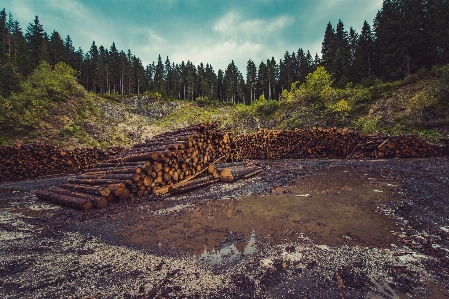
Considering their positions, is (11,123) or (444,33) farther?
(444,33)

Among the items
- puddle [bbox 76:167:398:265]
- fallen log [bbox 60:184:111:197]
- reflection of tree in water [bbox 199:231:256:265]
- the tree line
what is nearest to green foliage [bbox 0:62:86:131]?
the tree line

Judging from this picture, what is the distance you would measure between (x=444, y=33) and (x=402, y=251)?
38.8 metres

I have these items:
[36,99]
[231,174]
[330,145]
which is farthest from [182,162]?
[36,99]

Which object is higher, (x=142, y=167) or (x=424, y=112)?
(x=424, y=112)

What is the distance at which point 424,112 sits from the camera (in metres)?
16.0

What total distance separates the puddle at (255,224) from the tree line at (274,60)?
93.3 ft

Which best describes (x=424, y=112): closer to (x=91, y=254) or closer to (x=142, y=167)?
(x=142, y=167)

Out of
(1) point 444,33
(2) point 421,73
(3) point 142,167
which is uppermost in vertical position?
(1) point 444,33

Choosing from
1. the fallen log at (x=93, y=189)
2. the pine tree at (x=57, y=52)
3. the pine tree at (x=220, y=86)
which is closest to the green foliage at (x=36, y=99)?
the fallen log at (x=93, y=189)

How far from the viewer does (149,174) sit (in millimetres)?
6043

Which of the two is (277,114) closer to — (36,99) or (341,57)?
(341,57)

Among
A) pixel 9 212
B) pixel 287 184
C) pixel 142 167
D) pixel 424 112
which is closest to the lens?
pixel 9 212

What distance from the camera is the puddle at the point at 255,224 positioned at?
293 centimetres

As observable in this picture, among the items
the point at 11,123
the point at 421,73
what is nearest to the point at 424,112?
the point at 421,73
